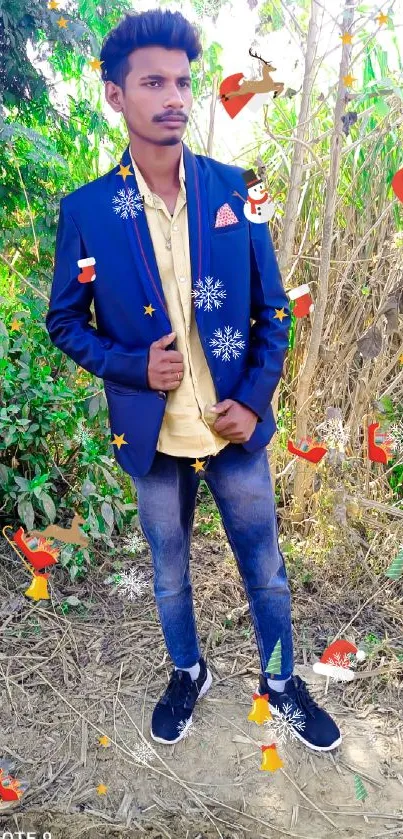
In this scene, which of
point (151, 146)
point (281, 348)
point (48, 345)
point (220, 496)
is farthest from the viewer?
point (48, 345)

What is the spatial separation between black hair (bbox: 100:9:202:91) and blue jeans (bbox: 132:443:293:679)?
2.90 ft

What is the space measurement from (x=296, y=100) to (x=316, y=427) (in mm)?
1207

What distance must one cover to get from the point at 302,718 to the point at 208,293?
126cm

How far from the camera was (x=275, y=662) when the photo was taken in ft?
6.46

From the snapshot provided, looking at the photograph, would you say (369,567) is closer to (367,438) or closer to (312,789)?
(367,438)

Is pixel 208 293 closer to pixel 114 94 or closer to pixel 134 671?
pixel 114 94

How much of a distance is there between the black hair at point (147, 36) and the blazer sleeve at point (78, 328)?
321 mm

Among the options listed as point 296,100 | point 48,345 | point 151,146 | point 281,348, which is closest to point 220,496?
point 281,348

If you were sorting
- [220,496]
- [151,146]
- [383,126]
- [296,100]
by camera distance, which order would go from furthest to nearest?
[296,100]
[383,126]
[220,496]
[151,146]

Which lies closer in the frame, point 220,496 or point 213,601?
point 220,496

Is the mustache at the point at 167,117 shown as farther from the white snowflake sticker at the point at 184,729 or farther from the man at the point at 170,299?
the white snowflake sticker at the point at 184,729

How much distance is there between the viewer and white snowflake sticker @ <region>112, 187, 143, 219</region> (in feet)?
5.19

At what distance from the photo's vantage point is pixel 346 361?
8.86ft

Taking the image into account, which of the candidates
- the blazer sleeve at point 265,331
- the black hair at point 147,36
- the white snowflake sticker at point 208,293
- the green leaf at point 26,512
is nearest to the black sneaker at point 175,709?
the green leaf at point 26,512
